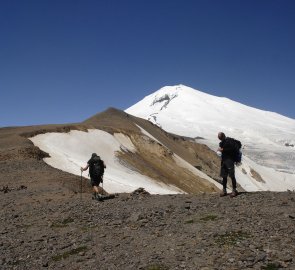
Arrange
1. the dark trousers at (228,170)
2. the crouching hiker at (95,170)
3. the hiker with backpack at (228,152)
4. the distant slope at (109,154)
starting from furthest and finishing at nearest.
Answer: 1. the distant slope at (109,154)
2. the crouching hiker at (95,170)
3. the hiker with backpack at (228,152)
4. the dark trousers at (228,170)

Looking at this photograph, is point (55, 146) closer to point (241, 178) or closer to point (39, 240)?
point (39, 240)

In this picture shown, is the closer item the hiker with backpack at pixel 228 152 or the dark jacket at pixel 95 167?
the hiker with backpack at pixel 228 152

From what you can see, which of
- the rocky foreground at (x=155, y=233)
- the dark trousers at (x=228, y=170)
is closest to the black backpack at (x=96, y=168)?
the rocky foreground at (x=155, y=233)

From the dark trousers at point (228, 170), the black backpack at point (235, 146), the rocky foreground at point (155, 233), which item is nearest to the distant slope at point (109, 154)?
the rocky foreground at point (155, 233)

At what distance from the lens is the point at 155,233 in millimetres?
13852

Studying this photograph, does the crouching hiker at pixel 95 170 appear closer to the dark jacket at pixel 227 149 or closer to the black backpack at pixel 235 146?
the dark jacket at pixel 227 149

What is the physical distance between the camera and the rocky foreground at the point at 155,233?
37.0 ft

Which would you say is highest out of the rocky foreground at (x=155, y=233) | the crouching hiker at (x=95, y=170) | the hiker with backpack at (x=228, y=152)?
the hiker with backpack at (x=228, y=152)

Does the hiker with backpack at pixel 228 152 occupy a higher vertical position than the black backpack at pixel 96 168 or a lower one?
higher

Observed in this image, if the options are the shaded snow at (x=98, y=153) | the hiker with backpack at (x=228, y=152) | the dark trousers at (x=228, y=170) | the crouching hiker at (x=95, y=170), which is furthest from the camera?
the shaded snow at (x=98, y=153)

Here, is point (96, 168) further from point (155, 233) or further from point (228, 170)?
point (155, 233)

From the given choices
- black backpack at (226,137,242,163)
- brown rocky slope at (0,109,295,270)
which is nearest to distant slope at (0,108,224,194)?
brown rocky slope at (0,109,295,270)

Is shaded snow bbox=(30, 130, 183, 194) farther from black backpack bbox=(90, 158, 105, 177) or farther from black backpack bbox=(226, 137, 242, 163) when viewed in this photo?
black backpack bbox=(226, 137, 242, 163)

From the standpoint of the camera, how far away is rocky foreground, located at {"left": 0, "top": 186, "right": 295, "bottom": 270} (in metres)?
11.3
